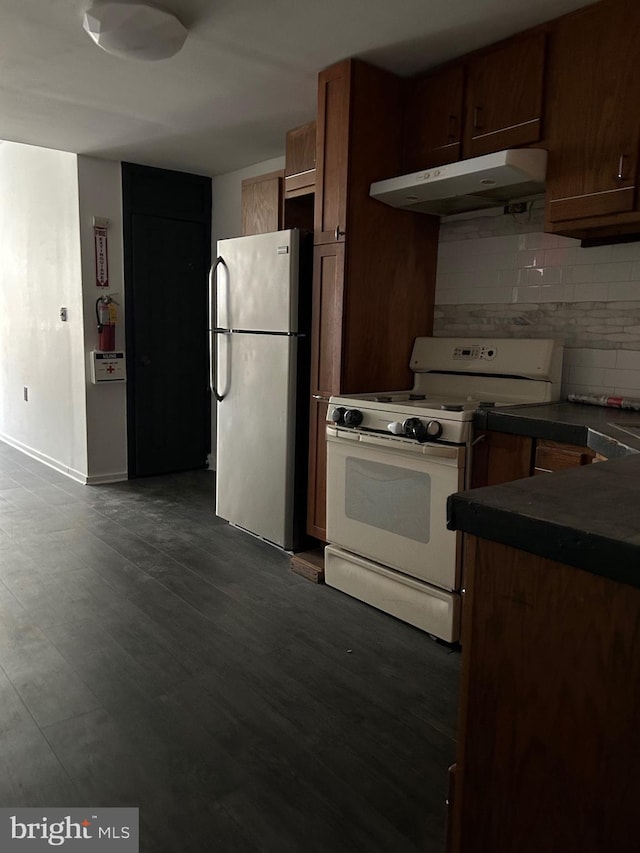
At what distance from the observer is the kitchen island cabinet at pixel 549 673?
720 millimetres

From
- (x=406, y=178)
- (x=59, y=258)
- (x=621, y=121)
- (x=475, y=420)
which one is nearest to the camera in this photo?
(x=621, y=121)

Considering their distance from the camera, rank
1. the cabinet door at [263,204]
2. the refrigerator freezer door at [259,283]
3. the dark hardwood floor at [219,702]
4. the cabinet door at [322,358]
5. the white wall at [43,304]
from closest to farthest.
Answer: the dark hardwood floor at [219,702] → the cabinet door at [322,358] → the refrigerator freezer door at [259,283] → the cabinet door at [263,204] → the white wall at [43,304]

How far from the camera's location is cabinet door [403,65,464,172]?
8.88ft

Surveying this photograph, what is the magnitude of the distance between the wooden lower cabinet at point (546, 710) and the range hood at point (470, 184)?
1.92 m

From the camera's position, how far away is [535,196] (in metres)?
2.75

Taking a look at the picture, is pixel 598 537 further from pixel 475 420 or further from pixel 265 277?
pixel 265 277

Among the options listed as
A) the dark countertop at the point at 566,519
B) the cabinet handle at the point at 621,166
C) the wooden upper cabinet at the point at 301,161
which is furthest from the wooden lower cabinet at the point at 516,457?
the wooden upper cabinet at the point at 301,161

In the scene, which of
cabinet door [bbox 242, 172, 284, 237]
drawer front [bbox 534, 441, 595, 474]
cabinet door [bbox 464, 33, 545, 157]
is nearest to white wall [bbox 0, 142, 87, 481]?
cabinet door [bbox 242, 172, 284, 237]

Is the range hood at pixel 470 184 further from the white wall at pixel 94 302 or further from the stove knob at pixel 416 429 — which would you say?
the white wall at pixel 94 302

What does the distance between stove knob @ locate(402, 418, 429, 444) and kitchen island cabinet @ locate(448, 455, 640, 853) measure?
1.45m

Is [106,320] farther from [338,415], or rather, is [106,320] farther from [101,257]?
[338,415]

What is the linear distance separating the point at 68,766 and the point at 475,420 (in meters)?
1.67

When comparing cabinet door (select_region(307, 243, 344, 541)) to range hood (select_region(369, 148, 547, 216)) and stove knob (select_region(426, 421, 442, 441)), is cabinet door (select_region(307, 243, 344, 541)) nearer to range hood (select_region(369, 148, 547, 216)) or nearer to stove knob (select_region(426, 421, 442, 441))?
range hood (select_region(369, 148, 547, 216))

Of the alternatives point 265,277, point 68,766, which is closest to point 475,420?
point 265,277
